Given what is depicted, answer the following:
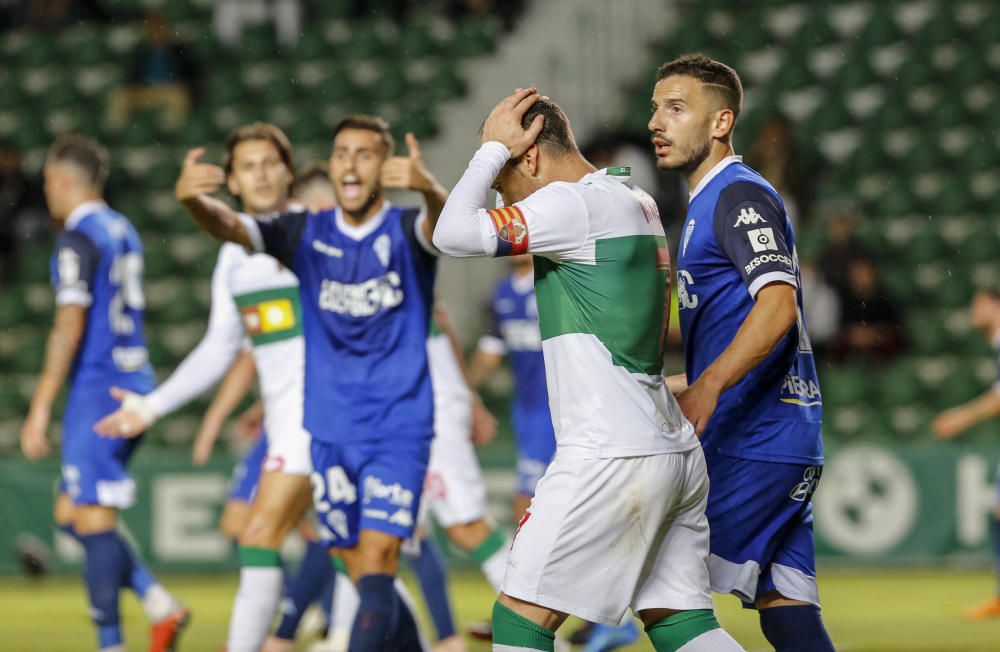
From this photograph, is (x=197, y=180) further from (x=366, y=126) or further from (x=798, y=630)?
(x=798, y=630)

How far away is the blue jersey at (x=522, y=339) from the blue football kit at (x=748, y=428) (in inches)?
191

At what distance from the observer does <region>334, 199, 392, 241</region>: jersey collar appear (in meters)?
6.30

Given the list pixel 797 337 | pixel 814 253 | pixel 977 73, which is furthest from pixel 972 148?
pixel 797 337

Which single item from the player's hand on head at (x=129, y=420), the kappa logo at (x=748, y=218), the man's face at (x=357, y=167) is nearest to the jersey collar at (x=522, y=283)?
the player's hand on head at (x=129, y=420)

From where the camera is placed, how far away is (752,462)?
16.7 ft

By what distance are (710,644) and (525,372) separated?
5.67 meters

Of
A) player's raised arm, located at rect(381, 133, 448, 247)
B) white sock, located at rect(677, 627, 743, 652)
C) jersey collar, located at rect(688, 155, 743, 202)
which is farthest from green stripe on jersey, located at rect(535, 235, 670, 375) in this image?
player's raised arm, located at rect(381, 133, 448, 247)

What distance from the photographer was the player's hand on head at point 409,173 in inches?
219

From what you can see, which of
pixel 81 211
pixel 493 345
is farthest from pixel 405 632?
pixel 493 345

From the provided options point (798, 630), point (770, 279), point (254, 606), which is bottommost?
point (254, 606)

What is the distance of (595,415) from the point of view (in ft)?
15.0

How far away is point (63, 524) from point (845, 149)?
423 inches

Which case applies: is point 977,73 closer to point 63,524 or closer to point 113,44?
point 113,44

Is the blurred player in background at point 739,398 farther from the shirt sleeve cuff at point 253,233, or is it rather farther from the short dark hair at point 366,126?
the shirt sleeve cuff at point 253,233
